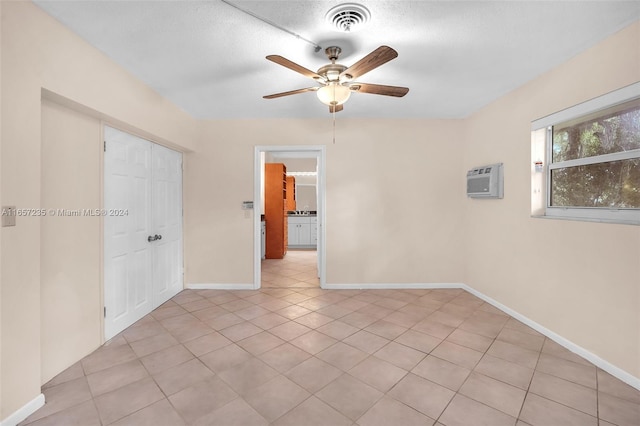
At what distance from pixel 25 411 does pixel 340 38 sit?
3.13m

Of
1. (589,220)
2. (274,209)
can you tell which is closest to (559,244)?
(589,220)

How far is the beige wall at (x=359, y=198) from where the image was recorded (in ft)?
12.7

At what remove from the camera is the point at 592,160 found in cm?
218

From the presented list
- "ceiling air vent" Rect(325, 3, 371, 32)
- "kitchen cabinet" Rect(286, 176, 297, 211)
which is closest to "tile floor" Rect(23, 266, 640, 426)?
"ceiling air vent" Rect(325, 3, 371, 32)

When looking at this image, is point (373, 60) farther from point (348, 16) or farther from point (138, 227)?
point (138, 227)

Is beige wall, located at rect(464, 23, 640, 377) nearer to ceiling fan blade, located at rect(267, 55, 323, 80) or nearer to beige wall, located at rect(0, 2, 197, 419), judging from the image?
ceiling fan blade, located at rect(267, 55, 323, 80)

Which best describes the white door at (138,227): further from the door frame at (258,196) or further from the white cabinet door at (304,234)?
the white cabinet door at (304,234)

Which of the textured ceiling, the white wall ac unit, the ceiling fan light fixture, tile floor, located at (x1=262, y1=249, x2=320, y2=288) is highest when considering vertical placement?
the textured ceiling

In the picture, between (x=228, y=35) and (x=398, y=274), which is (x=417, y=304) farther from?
(x=228, y=35)

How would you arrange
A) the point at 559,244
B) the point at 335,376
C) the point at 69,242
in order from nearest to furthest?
the point at 335,376
the point at 69,242
the point at 559,244

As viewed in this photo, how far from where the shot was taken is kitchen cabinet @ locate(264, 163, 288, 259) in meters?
6.12

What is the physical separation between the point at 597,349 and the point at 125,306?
417cm

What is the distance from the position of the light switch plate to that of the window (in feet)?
13.1

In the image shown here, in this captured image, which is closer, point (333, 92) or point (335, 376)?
point (335, 376)
